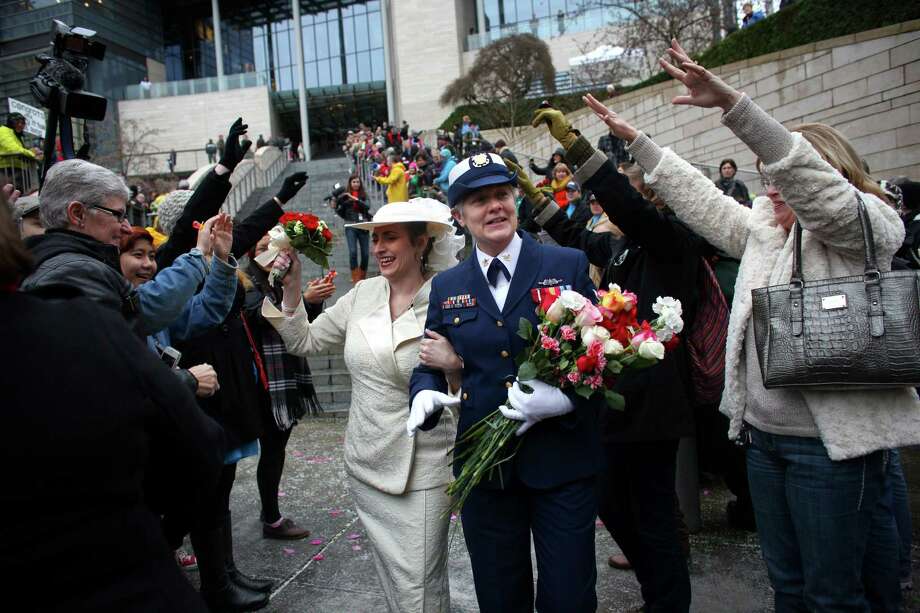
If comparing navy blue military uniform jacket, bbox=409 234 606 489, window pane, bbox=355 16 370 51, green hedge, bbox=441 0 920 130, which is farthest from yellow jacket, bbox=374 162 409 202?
window pane, bbox=355 16 370 51

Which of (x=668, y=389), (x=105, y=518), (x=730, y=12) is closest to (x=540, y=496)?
(x=668, y=389)

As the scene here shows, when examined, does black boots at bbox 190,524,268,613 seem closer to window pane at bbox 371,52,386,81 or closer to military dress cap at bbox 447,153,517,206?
military dress cap at bbox 447,153,517,206

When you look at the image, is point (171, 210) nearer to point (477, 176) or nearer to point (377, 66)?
point (477, 176)

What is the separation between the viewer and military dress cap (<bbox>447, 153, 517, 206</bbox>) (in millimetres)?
2588

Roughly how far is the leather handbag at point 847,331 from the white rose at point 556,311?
73 centimetres

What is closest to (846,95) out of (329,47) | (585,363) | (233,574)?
(585,363)

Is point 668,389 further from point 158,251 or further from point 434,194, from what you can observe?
point 434,194

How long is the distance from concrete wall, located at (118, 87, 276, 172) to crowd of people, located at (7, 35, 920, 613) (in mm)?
42819

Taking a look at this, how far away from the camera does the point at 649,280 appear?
303 centimetres

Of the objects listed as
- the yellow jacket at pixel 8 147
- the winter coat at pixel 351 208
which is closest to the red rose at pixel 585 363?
the yellow jacket at pixel 8 147

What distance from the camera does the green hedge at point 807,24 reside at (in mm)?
11711

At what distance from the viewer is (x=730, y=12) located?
19156mm

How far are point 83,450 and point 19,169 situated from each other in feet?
30.4

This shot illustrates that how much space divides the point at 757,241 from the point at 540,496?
4.27 ft
